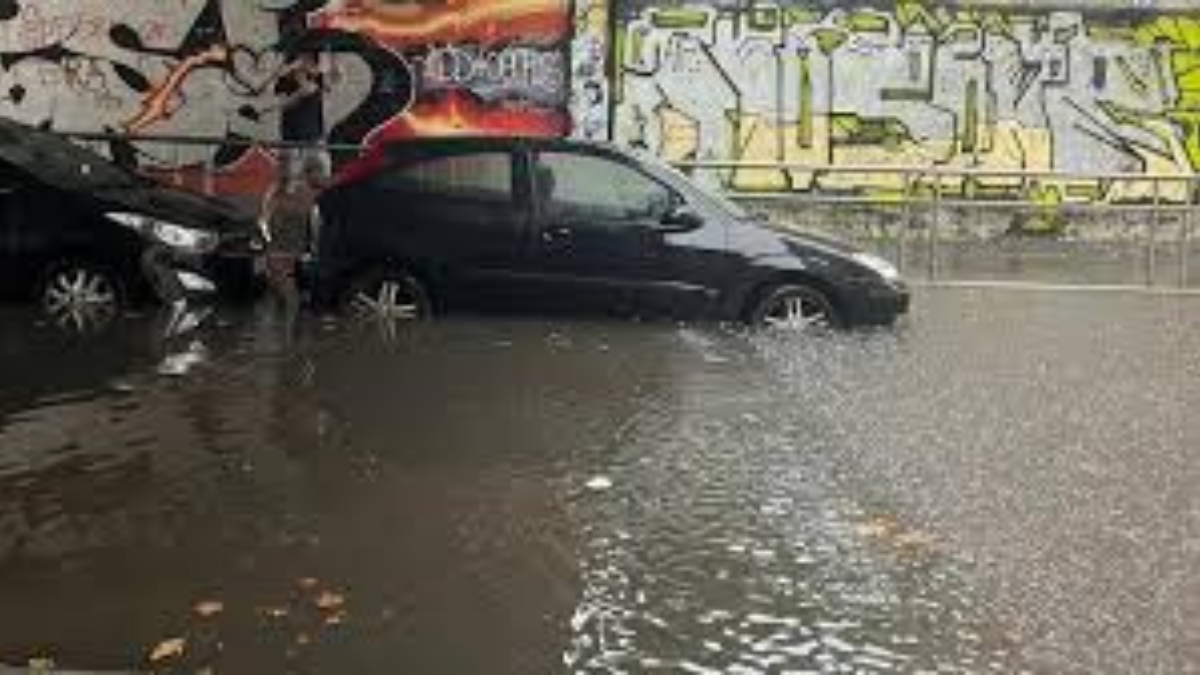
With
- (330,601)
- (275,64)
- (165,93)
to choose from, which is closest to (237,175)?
(275,64)

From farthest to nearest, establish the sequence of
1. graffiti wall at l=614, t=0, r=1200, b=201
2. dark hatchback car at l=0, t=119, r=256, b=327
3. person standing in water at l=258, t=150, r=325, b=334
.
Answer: graffiti wall at l=614, t=0, r=1200, b=201, dark hatchback car at l=0, t=119, r=256, b=327, person standing in water at l=258, t=150, r=325, b=334

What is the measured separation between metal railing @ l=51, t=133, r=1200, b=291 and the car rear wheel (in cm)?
451

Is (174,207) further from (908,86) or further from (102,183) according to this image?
(908,86)

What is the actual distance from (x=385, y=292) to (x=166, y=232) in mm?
1727

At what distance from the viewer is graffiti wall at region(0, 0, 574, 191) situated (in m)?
24.0

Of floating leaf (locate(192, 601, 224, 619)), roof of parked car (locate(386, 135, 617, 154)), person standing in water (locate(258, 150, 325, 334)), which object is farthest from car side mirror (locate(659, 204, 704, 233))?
floating leaf (locate(192, 601, 224, 619))

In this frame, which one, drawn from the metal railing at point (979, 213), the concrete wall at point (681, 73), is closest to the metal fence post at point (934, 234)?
the metal railing at point (979, 213)

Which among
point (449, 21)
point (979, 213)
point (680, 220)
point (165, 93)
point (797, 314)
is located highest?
point (449, 21)

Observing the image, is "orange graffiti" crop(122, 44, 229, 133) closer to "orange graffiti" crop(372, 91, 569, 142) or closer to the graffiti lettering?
"orange graffiti" crop(372, 91, 569, 142)

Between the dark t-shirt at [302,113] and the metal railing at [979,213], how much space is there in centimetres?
92

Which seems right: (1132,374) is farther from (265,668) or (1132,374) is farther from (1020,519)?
(265,668)

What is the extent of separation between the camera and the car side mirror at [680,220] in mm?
14750

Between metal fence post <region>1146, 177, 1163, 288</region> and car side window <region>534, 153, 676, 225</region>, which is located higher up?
car side window <region>534, 153, 676, 225</region>

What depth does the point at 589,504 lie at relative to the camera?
896 cm
